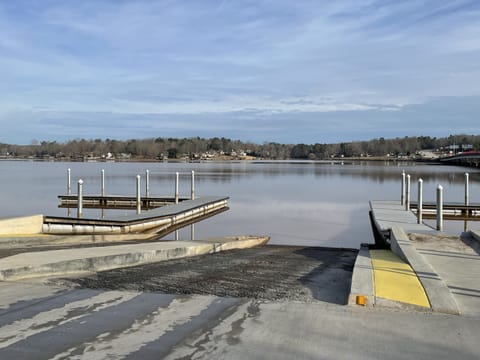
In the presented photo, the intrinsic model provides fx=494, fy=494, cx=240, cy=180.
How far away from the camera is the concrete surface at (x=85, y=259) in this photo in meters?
6.98

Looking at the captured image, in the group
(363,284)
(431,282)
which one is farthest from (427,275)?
(363,284)

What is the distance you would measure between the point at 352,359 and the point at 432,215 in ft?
75.5

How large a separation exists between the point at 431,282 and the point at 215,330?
3.04m

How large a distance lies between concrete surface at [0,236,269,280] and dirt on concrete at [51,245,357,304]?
0.91ft

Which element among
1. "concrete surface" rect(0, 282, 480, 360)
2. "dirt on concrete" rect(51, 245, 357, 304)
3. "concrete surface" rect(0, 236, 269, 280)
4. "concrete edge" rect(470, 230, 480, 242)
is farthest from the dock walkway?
"concrete surface" rect(0, 236, 269, 280)

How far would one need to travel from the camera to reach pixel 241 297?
19.6 ft

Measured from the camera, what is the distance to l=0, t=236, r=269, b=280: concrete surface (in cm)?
698

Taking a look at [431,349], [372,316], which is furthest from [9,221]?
[431,349]

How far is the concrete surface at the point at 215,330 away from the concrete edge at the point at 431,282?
0.16 meters

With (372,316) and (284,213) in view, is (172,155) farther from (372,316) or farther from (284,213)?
(372,316)

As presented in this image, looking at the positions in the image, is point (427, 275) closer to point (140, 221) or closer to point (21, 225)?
point (21, 225)

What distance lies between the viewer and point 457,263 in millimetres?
8242

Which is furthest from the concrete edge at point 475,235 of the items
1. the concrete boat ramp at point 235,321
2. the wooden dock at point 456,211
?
the wooden dock at point 456,211

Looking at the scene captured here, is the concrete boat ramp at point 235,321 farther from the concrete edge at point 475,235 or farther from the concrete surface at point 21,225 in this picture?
the concrete surface at point 21,225
